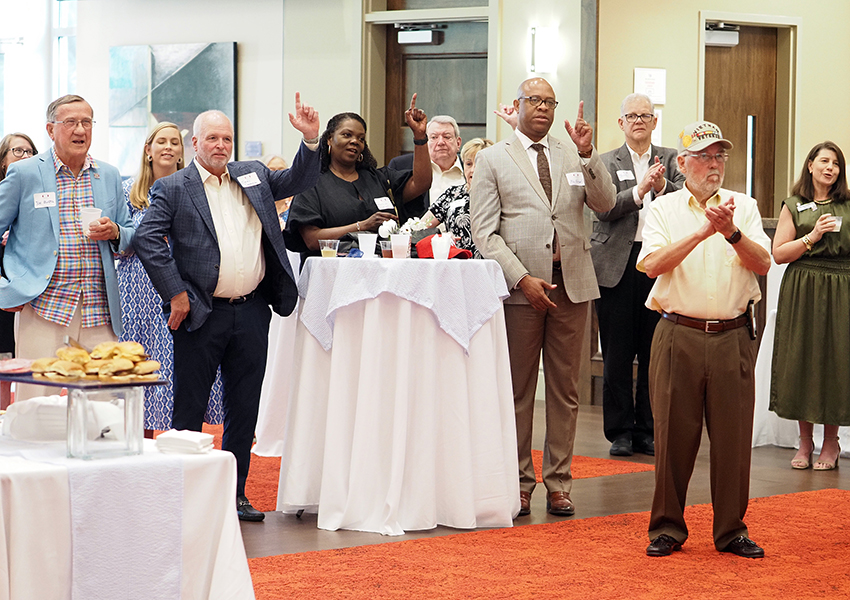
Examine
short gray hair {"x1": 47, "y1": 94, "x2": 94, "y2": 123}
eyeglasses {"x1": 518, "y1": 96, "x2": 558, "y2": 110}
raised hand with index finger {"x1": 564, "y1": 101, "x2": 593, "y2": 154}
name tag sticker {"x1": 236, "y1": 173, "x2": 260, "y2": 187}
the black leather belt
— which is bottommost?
the black leather belt

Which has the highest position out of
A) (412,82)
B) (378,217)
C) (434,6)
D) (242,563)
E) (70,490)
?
(434,6)

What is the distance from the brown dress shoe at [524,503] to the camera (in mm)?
4336

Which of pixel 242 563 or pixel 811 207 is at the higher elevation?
pixel 811 207

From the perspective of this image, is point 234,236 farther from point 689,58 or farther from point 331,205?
point 689,58

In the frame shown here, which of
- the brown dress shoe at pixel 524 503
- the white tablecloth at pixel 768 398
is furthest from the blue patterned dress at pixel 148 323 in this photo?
the white tablecloth at pixel 768 398

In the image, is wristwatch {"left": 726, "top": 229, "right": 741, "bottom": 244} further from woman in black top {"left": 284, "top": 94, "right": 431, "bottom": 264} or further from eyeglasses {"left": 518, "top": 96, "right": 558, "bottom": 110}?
woman in black top {"left": 284, "top": 94, "right": 431, "bottom": 264}

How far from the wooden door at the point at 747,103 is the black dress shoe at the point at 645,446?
3.58 meters

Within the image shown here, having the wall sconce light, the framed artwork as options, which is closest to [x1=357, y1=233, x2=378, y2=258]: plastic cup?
the wall sconce light

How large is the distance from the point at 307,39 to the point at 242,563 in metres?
7.92

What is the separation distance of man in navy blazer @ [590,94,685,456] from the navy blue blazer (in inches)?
83.5

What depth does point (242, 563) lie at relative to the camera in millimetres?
2230

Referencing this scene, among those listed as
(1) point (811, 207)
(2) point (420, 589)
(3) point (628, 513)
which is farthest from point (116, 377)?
(1) point (811, 207)

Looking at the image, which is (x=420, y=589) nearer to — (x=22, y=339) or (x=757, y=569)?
(x=757, y=569)

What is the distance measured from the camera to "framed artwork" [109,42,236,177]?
10031 mm
